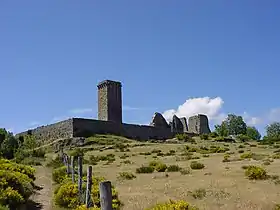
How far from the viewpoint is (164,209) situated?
12.1 meters

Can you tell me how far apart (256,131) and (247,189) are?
110 meters

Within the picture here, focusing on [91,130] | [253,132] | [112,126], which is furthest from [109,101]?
[253,132]

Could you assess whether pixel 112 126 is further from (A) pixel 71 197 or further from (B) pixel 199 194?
(A) pixel 71 197

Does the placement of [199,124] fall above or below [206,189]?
above

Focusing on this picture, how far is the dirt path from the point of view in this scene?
17.2 m

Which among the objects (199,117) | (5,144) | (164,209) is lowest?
(164,209)

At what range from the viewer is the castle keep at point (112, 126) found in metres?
54.9

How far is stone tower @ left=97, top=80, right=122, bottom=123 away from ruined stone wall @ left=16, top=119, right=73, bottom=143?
10122mm

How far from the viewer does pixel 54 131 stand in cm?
5672

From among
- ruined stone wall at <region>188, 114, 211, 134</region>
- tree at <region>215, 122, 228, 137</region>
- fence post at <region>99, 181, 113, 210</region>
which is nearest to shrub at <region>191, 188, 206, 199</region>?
fence post at <region>99, 181, 113, 210</region>

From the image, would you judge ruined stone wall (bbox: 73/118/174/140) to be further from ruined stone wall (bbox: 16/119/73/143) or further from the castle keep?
ruined stone wall (bbox: 16/119/73/143)

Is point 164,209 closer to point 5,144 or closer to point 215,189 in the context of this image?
point 215,189

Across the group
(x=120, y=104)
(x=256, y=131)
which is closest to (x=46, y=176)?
(x=120, y=104)

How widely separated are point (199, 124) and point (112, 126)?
982 inches
